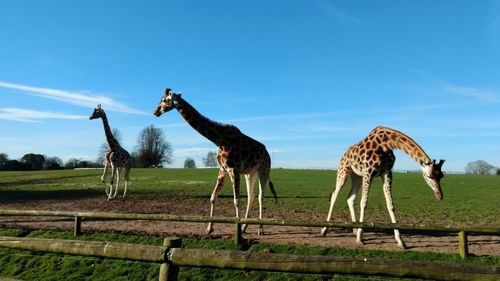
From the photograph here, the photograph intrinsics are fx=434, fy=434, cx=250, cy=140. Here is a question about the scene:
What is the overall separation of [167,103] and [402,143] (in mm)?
6381

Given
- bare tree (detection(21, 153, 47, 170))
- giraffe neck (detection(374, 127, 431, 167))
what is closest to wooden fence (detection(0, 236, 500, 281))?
giraffe neck (detection(374, 127, 431, 167))

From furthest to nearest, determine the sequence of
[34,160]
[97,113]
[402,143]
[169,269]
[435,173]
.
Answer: [34,160] < [97,113] < [402,143] < [435,173] < [169,269]

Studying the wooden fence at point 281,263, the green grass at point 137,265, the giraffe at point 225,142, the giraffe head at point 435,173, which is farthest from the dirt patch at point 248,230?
the wooden fence at point 281,263

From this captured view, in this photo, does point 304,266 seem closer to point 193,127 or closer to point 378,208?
point 193,127

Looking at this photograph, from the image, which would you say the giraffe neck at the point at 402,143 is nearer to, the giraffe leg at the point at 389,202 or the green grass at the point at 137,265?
the giraffe leg at the point at 389,202

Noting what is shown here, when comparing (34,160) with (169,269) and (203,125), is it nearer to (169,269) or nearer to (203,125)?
(203,125)

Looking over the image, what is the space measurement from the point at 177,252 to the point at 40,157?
98.2m

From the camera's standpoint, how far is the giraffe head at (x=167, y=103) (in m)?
12.2

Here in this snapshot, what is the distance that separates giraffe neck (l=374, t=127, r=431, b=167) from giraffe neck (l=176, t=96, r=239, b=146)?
13.8 feet

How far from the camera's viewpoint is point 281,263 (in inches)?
172

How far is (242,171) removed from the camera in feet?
40.6

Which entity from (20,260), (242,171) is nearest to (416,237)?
(242,171)

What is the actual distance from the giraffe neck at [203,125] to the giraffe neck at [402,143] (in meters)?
4.21

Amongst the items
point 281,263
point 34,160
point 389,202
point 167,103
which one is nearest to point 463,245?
point 389,202
